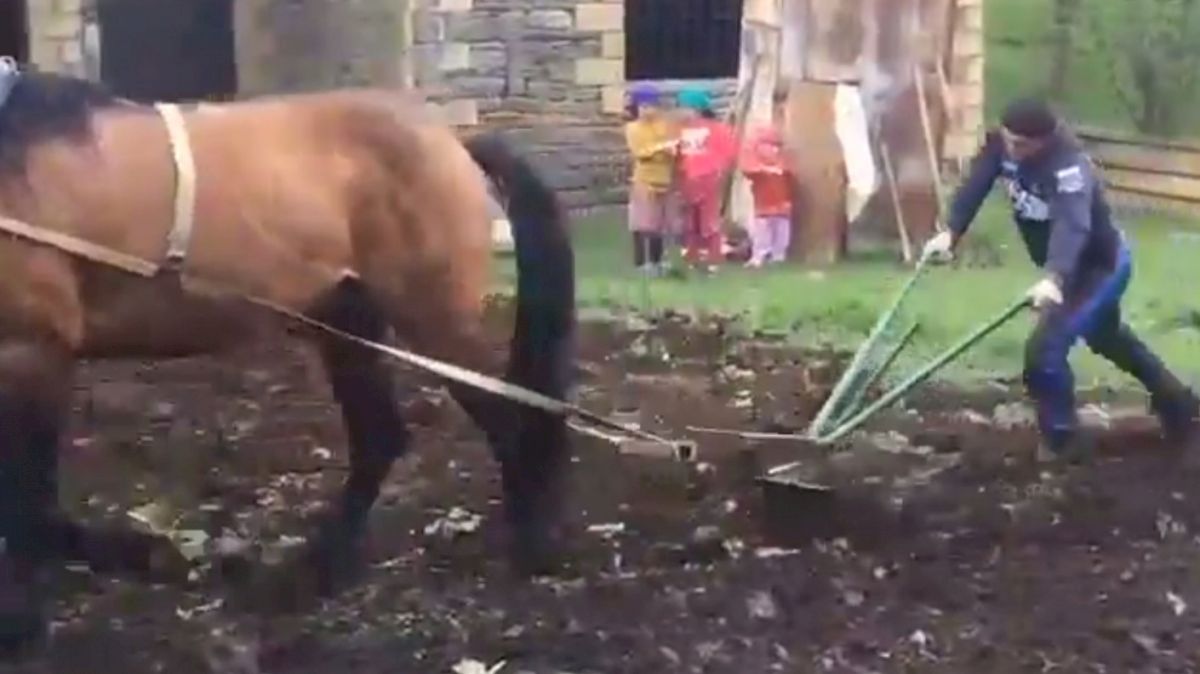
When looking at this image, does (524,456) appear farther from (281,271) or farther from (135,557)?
(135,557)

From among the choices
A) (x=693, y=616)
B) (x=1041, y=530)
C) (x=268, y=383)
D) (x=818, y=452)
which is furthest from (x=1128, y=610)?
(x=268, y=383)

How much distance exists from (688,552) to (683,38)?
11.7 metres

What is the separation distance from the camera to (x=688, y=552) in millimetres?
6273

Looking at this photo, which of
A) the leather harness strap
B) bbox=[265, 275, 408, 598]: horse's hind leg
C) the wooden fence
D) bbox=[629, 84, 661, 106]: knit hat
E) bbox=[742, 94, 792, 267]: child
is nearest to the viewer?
the leather harness strap

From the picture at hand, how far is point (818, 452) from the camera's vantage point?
735 cm

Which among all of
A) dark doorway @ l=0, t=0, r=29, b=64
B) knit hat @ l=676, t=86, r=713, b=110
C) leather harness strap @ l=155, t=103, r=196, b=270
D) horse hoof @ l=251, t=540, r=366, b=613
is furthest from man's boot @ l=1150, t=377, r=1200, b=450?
dark doorway @ l=0, t=0, r=29, b=64

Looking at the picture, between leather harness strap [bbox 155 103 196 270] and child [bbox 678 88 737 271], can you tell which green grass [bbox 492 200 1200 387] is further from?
leather harness strap [bbox 155 103 196 270]

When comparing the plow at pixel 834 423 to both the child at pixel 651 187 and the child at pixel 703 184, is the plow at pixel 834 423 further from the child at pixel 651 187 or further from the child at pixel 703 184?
the child at pixel 703 184

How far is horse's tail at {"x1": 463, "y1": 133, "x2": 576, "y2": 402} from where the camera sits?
244 inches

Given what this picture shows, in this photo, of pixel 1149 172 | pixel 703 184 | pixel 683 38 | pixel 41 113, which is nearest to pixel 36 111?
pixel 41 113

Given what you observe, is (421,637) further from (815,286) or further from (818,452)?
(815,286)

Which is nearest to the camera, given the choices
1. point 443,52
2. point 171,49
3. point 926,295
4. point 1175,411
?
point 1175,411

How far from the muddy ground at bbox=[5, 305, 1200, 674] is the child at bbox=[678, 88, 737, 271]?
482 cm

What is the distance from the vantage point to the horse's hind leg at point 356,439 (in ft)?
19.7
